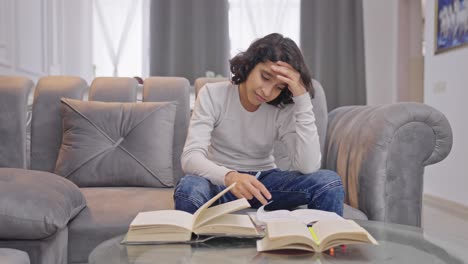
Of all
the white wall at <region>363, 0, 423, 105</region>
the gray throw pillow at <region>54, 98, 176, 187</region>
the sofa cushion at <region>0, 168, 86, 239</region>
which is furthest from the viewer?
the white wall at <region>363, 0, 423, 105</region>

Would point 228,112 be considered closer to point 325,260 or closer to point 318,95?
point 318,95

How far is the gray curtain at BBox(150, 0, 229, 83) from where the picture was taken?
497cm

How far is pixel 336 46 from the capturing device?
5.13m

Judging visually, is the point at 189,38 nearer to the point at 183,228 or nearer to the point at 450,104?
the point at 450,104

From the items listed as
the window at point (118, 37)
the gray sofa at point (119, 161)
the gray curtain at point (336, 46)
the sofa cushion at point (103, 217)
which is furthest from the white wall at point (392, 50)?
the sofa cushion at point (103, 217)

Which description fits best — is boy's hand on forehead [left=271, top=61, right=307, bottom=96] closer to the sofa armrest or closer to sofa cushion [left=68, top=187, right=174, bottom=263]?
the sofa armrest

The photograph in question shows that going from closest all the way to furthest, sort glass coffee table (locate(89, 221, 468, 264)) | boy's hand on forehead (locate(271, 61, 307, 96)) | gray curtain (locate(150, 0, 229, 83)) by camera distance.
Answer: glass coffee table (locate(89, 221, 468, 264)) → boy's hand on forehead (locate(271, 61, 307, 96)) → gray curtain (locate(150, 0, 229, 83))

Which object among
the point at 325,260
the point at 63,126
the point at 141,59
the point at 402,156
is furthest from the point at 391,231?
the point at 141,59

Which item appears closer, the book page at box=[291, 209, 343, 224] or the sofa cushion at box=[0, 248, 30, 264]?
the sofa cushion at box=[0, 248, 30, 264]

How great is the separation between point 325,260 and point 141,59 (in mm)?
4439

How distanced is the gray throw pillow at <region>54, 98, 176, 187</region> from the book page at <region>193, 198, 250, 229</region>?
3.00 ft

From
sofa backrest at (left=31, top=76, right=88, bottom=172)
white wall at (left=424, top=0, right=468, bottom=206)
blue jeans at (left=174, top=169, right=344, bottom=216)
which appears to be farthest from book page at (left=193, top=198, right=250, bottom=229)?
white wall at (left=424, top=0, right=468, bottom=206)

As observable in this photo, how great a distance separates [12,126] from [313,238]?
1.48 meters

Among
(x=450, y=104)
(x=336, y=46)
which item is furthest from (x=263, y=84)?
(x=336, y=46)
